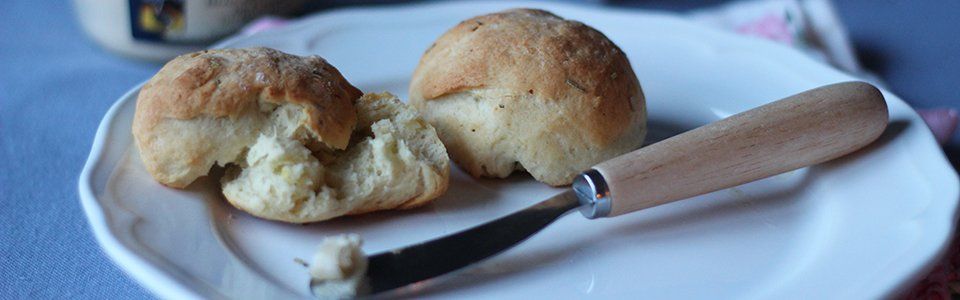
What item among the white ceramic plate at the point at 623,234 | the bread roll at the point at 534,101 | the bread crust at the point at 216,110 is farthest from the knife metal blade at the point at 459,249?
the bread crust at the point at 216,110

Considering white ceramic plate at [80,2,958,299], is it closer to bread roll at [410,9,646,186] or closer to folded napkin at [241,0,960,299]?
bread roll at [410,9,646,186]

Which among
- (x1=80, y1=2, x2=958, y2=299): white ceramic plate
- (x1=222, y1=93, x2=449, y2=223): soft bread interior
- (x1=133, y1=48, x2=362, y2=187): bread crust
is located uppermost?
(x1=133, y1=48, x2=362, y2=187): bread crust

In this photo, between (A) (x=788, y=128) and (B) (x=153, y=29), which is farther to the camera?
(B) (x=153, y=29)

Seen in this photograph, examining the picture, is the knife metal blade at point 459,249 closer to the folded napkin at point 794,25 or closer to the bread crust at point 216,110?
the bread crust at point 216,110

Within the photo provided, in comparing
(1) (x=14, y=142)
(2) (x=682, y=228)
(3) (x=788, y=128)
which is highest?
(3) (x=788, y=128)

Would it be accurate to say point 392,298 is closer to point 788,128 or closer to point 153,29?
point 788,128

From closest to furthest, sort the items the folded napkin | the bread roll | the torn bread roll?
the torn bread roll
the bread roll
the folded napkin

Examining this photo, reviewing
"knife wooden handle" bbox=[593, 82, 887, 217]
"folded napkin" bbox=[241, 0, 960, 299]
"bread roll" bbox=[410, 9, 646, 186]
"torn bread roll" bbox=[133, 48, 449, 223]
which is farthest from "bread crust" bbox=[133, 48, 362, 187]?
"folded napkin" bbox=[241, 0, 960, 299]

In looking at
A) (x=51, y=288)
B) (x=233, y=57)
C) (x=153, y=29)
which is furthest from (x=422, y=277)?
(x=153, y=29)
